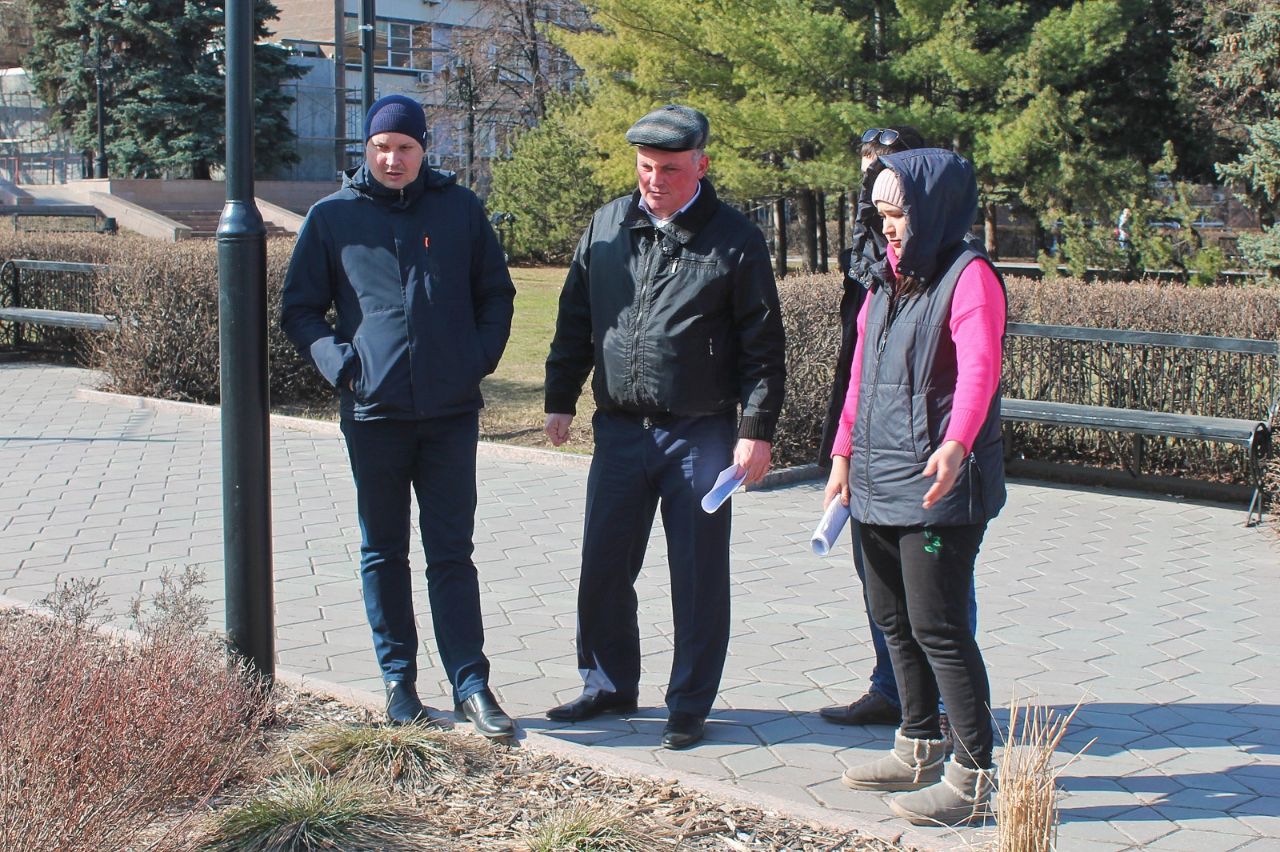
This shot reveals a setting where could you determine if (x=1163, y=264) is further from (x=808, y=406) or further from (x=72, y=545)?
(x=72, y=545)

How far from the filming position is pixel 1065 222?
18.8m

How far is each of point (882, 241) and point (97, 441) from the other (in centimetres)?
732

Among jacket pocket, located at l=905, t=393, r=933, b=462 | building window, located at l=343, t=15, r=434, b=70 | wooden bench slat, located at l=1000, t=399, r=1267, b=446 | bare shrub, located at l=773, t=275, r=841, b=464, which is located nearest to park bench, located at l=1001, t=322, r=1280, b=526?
wooden bench slat, located at l=1000, t=399, r=1267, b=446

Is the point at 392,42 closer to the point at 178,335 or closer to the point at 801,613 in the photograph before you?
the point at 178,335

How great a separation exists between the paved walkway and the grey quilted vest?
868 mm

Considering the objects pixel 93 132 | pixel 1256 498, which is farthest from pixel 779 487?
pixel 93 132

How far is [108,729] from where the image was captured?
3451mm

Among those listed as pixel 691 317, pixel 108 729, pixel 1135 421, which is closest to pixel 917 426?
pixel 691 317

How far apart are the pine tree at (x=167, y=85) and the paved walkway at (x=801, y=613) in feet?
108

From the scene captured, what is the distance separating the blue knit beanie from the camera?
4.12 meters

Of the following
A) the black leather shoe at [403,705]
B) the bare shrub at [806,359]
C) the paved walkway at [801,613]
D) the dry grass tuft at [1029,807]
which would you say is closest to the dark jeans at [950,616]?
the paved walkway at [801,613]

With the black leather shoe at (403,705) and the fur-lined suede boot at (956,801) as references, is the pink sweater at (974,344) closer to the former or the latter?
the fur-lined suede boot at (956,801)

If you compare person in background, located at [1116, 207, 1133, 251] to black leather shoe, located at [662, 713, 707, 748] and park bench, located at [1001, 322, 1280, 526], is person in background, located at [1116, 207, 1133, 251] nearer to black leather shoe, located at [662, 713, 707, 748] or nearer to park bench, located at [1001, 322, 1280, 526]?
park bench, located at [1001, 322, 1280, 526]

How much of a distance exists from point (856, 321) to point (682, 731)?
4.58 feet
